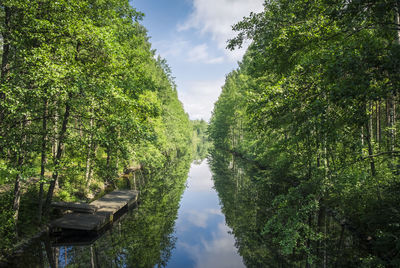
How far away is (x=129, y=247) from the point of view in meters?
11.2

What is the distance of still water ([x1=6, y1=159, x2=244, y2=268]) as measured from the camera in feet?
32.4

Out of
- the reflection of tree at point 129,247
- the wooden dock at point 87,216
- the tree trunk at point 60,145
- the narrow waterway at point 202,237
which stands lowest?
the narrow waterway at point 202,237

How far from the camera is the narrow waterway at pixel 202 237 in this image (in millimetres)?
11070

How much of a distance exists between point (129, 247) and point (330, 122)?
445 inches

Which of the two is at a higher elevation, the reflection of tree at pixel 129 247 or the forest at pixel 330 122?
the forest at pixel 330 122

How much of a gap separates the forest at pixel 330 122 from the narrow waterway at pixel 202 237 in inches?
36.3

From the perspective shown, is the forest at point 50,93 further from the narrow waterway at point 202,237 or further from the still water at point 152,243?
the narrow waterway at point 202,237

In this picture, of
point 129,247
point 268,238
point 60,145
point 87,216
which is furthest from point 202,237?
point 60,145

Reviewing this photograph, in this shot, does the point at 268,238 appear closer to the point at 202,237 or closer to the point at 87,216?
the point at 202,237

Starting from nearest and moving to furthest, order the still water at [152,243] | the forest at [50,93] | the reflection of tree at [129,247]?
the forest at [50,93] < the reflection of tree at [129,247] < the still water at [152,243]

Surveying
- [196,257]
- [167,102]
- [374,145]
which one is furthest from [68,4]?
[167,102]

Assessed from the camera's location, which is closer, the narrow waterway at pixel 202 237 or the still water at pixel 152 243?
the still water at pixel 152 243

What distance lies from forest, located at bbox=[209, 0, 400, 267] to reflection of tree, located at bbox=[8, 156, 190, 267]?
4741mm

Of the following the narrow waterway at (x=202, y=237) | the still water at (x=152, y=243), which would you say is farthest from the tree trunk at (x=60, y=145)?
the narrow waterway at (x=202, y=237)
